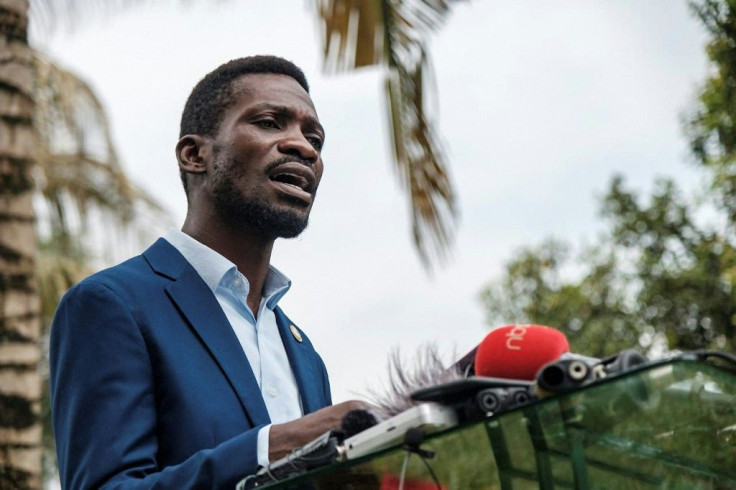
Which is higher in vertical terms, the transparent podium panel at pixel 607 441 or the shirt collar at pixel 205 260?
the shirt collar at pixel 205 260

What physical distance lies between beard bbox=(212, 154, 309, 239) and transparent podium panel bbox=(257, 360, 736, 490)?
120 centimetres

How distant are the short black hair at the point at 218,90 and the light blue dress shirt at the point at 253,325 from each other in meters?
0.37

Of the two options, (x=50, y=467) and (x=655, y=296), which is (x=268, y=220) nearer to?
(x=655, y=296)

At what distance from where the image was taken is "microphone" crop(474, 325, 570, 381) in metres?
1.96

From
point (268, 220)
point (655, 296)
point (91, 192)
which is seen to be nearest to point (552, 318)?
point (655, 296)

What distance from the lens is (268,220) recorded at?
2.94 meters

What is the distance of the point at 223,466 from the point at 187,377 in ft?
1.22

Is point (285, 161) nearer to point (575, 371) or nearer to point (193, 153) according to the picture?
point (193, 153)

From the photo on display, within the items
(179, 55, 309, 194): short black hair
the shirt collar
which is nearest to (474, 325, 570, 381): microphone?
the shirt collar

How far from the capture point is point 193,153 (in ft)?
10.6

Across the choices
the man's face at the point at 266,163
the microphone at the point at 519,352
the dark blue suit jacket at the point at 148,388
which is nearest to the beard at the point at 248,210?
the man's face at the point at 266,163

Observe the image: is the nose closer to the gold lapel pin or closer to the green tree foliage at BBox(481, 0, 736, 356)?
the gold lapel pin

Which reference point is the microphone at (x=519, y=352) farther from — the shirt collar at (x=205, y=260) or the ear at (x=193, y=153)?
the ear at (x=193, y=153)

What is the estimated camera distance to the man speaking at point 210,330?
7.47 ft
